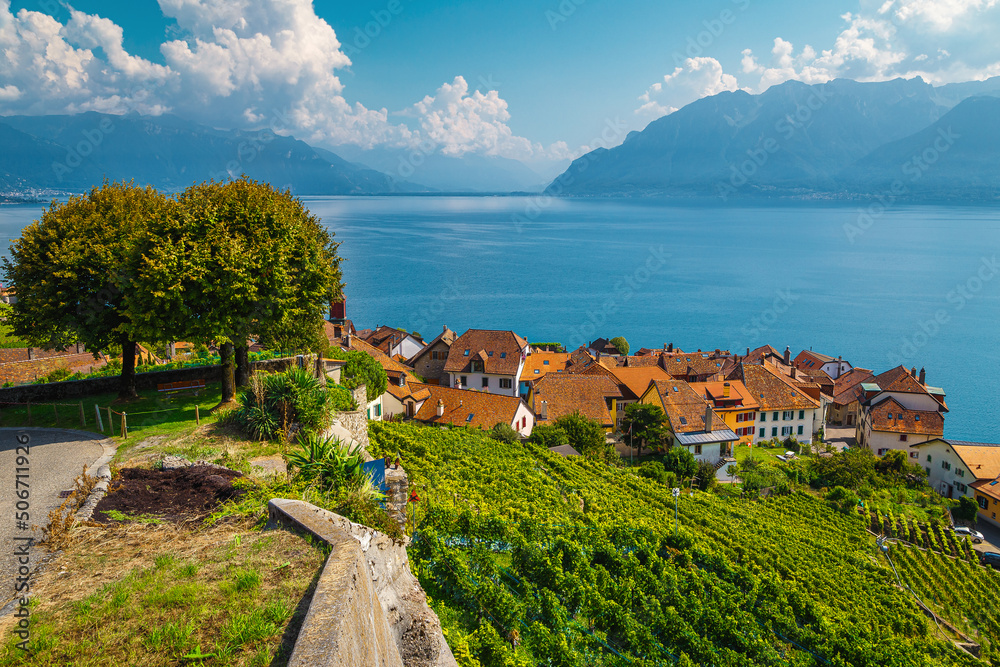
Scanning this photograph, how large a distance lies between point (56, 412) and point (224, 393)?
4757 mm

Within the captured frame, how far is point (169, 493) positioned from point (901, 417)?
64.1 m

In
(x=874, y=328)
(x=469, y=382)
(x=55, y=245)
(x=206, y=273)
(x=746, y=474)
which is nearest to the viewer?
(x=206, y=273)

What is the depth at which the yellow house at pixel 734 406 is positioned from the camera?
54.1m

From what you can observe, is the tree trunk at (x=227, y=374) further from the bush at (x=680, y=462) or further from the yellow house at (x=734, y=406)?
the yellow house at (x=734, y=406)

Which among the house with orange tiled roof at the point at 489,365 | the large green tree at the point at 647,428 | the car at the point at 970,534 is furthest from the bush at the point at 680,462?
the car at the point at 970,534

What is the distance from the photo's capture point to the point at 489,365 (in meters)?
57.2

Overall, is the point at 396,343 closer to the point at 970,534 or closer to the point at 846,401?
the point at 846,401

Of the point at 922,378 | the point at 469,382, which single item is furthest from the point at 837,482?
the point at 922,378

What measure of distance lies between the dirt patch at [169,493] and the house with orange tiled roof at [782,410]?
53.0 m

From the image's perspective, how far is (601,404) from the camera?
50844 mm

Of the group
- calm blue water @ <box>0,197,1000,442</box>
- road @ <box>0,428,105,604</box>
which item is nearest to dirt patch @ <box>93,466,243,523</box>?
road @ <box>0,428,105,604</box>

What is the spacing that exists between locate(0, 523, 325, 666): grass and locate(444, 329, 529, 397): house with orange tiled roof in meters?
47.6

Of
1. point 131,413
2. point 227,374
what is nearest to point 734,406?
point 227,374

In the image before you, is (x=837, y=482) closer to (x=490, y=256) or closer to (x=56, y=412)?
(x=56, y=412)
